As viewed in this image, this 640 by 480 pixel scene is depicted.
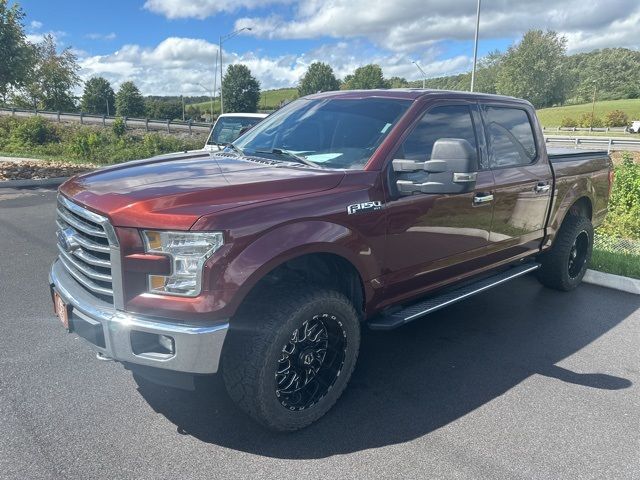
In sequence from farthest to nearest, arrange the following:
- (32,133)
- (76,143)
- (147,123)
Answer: (147,123)
(32,133)
(76,143)

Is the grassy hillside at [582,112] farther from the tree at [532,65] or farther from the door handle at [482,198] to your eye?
the door handle at [482,198]

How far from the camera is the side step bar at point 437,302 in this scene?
3414 millimetres

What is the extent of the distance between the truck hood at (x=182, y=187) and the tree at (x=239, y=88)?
72.4 m

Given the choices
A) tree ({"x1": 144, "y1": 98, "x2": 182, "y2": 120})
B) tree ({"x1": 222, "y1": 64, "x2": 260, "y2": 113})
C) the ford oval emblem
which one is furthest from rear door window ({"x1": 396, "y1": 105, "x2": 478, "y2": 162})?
tree ({"x1": 144, "y1": 98, "x2": 182, "y2": 120})

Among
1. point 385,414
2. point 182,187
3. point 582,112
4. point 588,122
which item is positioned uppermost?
point 582,112

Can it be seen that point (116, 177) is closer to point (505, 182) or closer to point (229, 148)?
point (229, 148)

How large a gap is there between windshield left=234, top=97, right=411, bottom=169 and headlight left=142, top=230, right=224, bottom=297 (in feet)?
3.83

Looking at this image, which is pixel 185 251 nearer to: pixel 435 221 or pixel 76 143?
pixel 435 221

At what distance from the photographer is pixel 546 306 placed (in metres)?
5.16

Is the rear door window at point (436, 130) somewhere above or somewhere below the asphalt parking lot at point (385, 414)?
above

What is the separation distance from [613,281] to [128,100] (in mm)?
82993

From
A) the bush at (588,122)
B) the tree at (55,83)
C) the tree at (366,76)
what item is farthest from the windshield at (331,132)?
the tree at (366,76)

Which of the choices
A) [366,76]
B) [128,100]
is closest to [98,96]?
[128,100]

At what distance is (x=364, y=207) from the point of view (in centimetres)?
316
